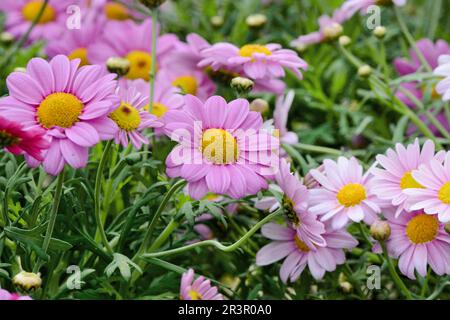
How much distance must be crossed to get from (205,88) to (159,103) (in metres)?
0.16

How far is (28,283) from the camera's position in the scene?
88 cm

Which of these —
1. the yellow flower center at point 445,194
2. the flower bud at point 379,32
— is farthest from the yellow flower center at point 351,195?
the flower bud at point 379,32

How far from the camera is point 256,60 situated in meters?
1.18

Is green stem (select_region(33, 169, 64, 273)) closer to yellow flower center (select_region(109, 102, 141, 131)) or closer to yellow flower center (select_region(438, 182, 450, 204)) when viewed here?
yellow flower center (select_region(109, 102, 141, 131))

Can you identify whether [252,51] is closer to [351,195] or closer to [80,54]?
[351,195]

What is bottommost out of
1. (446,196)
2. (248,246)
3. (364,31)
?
(248,246)

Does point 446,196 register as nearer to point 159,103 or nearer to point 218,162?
point 218,162

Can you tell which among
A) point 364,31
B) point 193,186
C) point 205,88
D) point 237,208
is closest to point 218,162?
point 193,186

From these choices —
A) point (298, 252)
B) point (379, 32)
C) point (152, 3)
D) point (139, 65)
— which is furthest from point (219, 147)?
point (139, 65)

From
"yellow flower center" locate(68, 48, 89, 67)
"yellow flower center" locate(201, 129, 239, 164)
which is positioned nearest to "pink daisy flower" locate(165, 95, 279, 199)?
"yellow flower center" locate(201, 129, 239, 164)

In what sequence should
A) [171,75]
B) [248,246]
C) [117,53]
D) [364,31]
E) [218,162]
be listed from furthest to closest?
[364,31] < [117,53] < [171,75] < [248,246] < [218,162]

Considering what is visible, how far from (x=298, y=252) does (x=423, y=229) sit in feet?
0.54

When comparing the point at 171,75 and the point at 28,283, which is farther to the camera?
the point at 171,75

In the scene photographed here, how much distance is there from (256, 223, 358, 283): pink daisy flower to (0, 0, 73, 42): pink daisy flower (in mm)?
773
